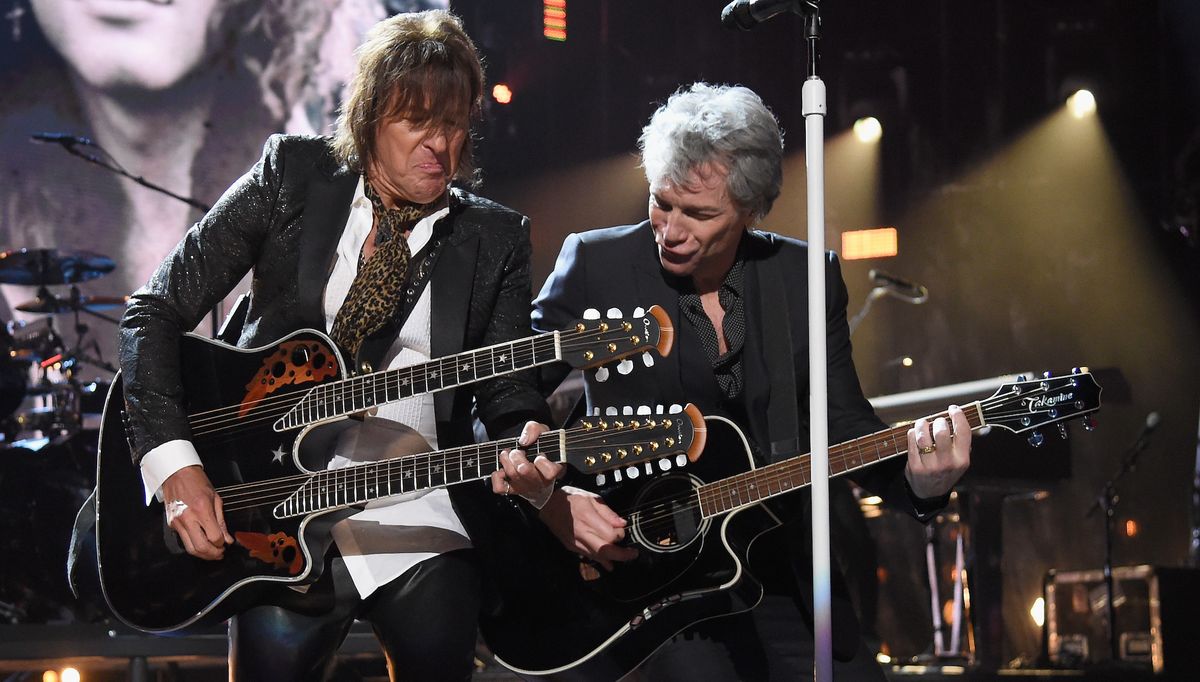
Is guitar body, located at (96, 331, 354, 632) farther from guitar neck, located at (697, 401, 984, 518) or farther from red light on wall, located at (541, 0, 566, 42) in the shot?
red light on wall, located at (541, 0, 566, 42)

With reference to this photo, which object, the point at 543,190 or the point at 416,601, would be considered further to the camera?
the point at 543,190

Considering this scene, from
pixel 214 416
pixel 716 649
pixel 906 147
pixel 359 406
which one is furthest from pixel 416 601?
pixel 906 147

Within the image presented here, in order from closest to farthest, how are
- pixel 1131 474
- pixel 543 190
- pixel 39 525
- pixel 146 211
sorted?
pixel 39 525 → pixel 146 211 → pixel 543 190 → pixel 1131 474

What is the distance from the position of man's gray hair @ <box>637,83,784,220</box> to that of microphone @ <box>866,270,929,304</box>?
155 inches

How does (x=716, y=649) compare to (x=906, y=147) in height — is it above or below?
below

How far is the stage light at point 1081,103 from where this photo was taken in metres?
8.08

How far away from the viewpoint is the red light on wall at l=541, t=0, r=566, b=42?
723 cm

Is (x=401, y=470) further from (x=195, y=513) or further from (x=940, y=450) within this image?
(x=940, y=450)

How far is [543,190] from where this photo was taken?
7328 mm

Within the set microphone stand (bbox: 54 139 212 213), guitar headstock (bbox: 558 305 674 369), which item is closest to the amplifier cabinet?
guitar headstock (bbox: 558 305 674 369)

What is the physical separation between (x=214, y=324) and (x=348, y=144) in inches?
136

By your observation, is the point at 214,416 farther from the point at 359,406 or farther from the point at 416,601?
the point at 416,601

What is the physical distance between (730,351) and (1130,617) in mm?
4225

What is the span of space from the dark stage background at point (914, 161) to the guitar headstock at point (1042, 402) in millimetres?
4007
